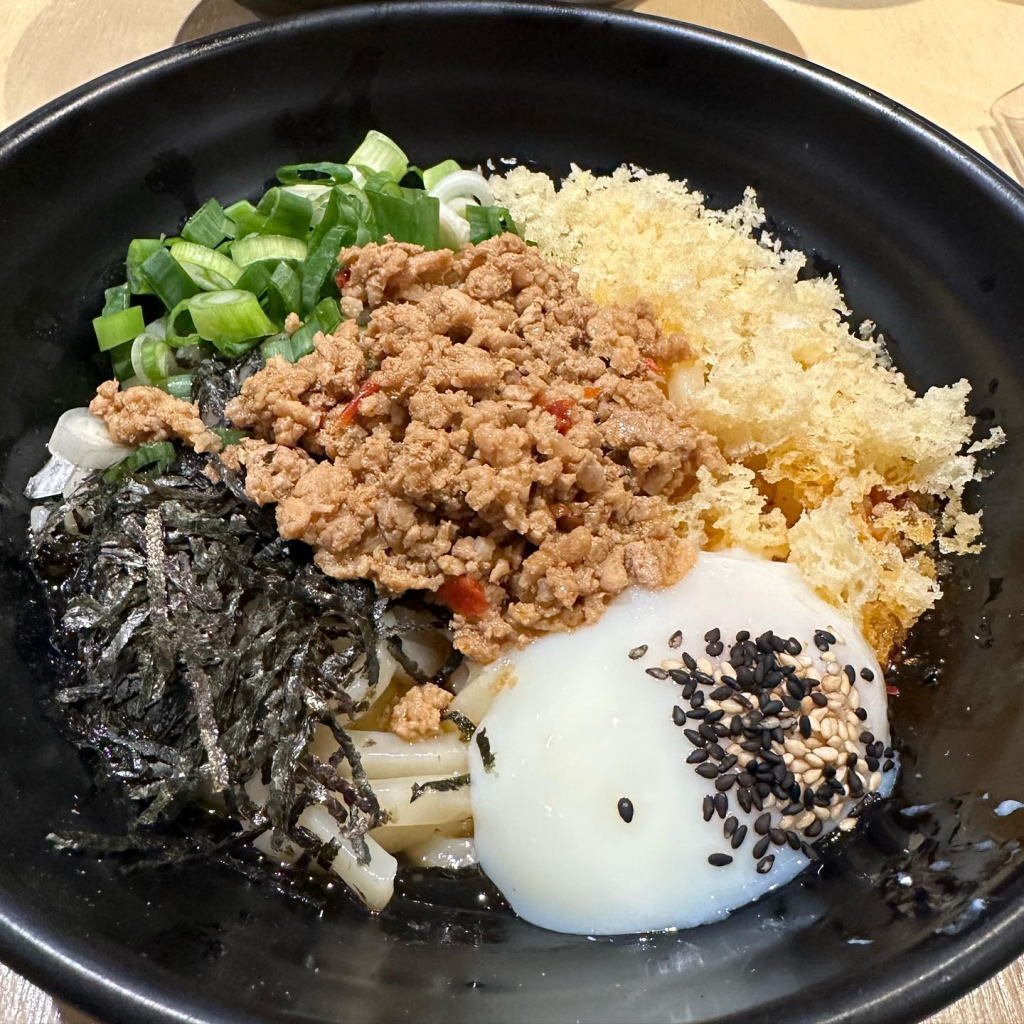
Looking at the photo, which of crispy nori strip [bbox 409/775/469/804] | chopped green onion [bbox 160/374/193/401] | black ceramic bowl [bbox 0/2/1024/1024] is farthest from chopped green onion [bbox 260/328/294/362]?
crispy nori strip [bbox 409/775/469/804]

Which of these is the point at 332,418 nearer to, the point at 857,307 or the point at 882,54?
the point at 857,307

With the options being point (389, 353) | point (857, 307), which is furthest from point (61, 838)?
point (857, 307)

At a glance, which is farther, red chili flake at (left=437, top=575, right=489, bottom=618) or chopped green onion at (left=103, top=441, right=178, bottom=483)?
chopped green onion at (left=103, top=441, right=178, bottom=483)

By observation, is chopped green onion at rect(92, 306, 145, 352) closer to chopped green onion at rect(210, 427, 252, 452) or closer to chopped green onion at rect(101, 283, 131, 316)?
chopped green onion at rect(101, 283, 131, 316)

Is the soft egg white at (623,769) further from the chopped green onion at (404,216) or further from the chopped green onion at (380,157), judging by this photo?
the chopped green onion at (380,157)

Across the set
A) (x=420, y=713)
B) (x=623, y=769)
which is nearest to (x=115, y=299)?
(x=420, y=713)

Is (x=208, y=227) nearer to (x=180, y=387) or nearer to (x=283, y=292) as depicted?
(x=283, y=292)
